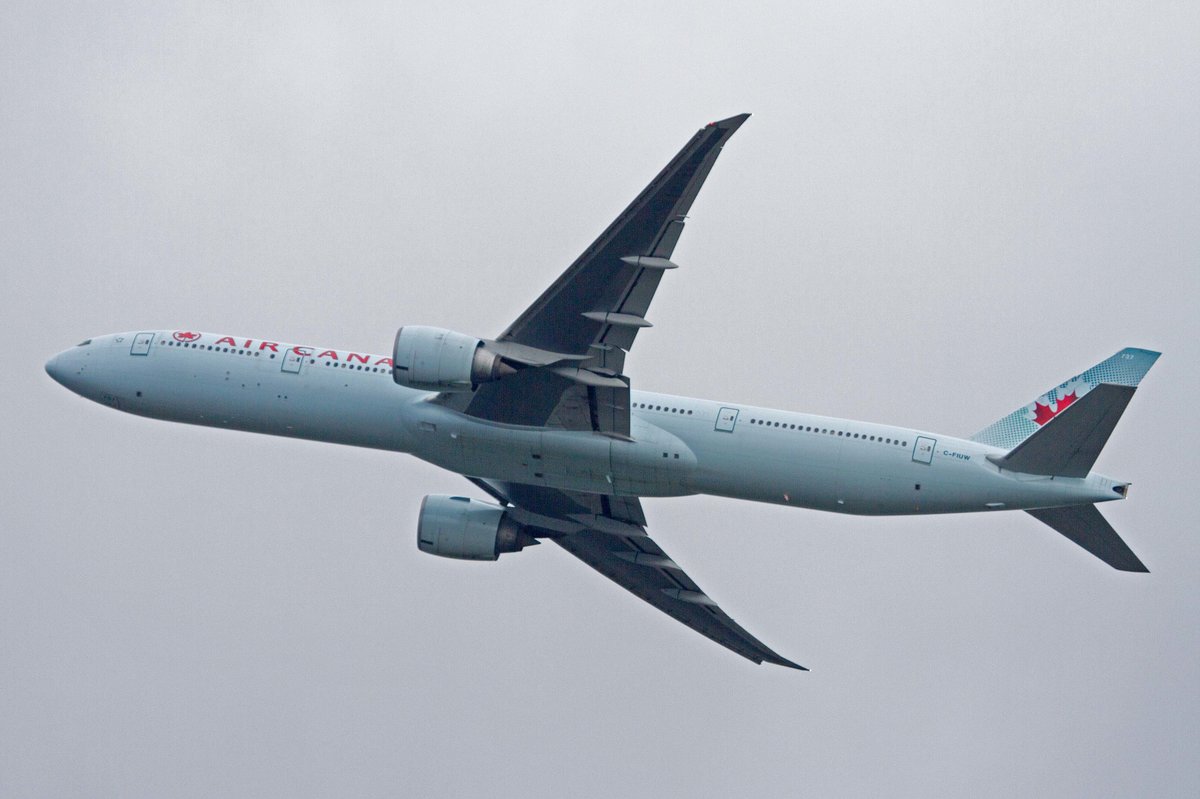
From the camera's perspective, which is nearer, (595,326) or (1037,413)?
(595,326)

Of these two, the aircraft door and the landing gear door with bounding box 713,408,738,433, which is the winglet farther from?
the aircraft door

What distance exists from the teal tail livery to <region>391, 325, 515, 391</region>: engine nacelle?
1496 centimetres

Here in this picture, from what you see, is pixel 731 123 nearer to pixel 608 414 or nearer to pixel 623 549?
pixel 608 414

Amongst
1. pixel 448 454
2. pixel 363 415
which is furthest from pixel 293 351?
pixel 448 454

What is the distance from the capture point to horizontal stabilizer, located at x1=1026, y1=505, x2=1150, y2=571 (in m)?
42.6

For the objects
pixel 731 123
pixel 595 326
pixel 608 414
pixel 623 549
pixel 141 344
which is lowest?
pixel 623 549

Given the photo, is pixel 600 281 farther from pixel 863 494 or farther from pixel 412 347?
pixel 863 494

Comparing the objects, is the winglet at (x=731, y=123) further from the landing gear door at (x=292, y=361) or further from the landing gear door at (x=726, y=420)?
the landing gear door at (x=292, y=361)

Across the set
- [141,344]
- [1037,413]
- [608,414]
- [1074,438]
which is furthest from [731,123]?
[141,344]

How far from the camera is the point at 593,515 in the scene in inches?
1991

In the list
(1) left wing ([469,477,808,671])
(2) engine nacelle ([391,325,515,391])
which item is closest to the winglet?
(2) engine nacelle ([391,325,515,391])

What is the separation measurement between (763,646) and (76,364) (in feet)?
84.1

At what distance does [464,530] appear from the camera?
164 feet

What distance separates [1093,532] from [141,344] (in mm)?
30515
